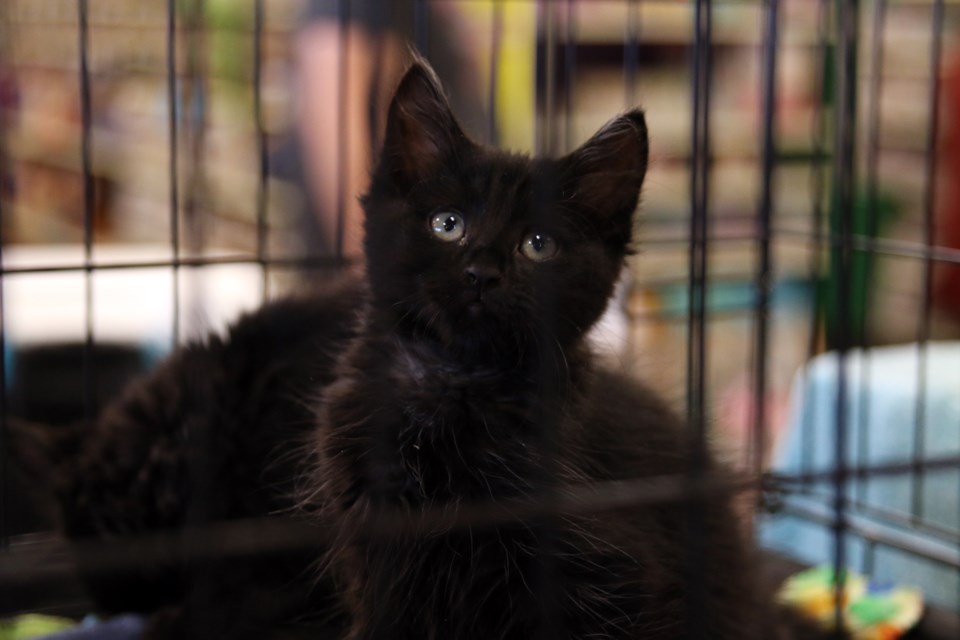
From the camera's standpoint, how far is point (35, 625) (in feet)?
4.52

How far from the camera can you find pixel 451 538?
0.95 m

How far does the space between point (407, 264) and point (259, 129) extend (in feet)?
1.62

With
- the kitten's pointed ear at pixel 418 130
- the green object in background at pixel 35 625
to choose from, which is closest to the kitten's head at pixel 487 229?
the kitten's pointed ear at pixel 418 130

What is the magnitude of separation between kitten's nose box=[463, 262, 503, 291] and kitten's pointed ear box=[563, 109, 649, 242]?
0.14 metres

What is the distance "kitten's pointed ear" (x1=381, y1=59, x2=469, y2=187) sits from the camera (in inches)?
40.4

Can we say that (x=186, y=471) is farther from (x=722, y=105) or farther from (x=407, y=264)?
(x=722, y=105)

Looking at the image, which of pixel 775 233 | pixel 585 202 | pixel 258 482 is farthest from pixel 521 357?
pixel 775 233

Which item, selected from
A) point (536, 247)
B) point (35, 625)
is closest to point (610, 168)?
point (536, 247)

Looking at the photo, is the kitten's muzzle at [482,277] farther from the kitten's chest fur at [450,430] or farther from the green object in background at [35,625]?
the green object in background at [35,625]

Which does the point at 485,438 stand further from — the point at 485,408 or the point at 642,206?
the point at 642,206

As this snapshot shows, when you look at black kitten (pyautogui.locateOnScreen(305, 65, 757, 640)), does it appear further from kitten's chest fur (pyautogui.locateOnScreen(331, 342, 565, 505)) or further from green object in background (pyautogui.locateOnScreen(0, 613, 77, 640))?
green object in background (pyautogui.locateOnScreen(0, 613, 77, 640))

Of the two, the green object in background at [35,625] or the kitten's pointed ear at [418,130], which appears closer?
the kitten's pointed ear at [418,130]

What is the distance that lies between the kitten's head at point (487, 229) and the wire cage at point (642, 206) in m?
0.07

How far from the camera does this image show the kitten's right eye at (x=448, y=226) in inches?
39.2
